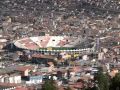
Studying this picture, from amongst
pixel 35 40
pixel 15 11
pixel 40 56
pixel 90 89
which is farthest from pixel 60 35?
pixel 90 89

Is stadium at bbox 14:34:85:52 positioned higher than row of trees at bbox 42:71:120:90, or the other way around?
row of trees at bbox 42:71:120:90

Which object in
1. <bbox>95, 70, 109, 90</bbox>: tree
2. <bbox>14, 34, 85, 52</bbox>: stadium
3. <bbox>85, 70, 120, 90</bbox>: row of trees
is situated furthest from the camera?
<bbox>14, 34, 85, 52</bbox>: stadium

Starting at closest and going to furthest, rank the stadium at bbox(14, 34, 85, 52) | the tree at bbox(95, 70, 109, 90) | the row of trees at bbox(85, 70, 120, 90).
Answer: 1. the row of trees at bbox(85, 70, 120, 90)
2. the tree at bbox(95, 70, 109, 90)
3. the stadium at bbox(14, 34, 85, 52)

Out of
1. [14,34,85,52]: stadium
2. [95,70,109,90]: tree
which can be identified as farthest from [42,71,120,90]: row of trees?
[14,34,85,52]: stadium

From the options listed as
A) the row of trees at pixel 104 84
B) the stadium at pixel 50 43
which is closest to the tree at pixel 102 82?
the row of trees at pixel 104 84

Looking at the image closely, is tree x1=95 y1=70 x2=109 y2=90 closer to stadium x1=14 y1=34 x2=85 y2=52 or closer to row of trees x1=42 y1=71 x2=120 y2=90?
row of trees x1=42 y1=71 x2=120 y2=90

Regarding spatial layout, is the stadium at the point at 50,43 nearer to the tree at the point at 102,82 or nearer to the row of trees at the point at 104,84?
the tree at the point at 102,82

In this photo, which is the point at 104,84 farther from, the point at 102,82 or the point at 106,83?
the point at 102,82

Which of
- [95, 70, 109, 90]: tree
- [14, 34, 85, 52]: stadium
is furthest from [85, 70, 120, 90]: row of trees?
[14, 34, 85, 52]: stadium

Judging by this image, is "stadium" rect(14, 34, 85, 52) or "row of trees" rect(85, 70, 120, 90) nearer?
"row of trees" rect(85, 70, 120, 90)
